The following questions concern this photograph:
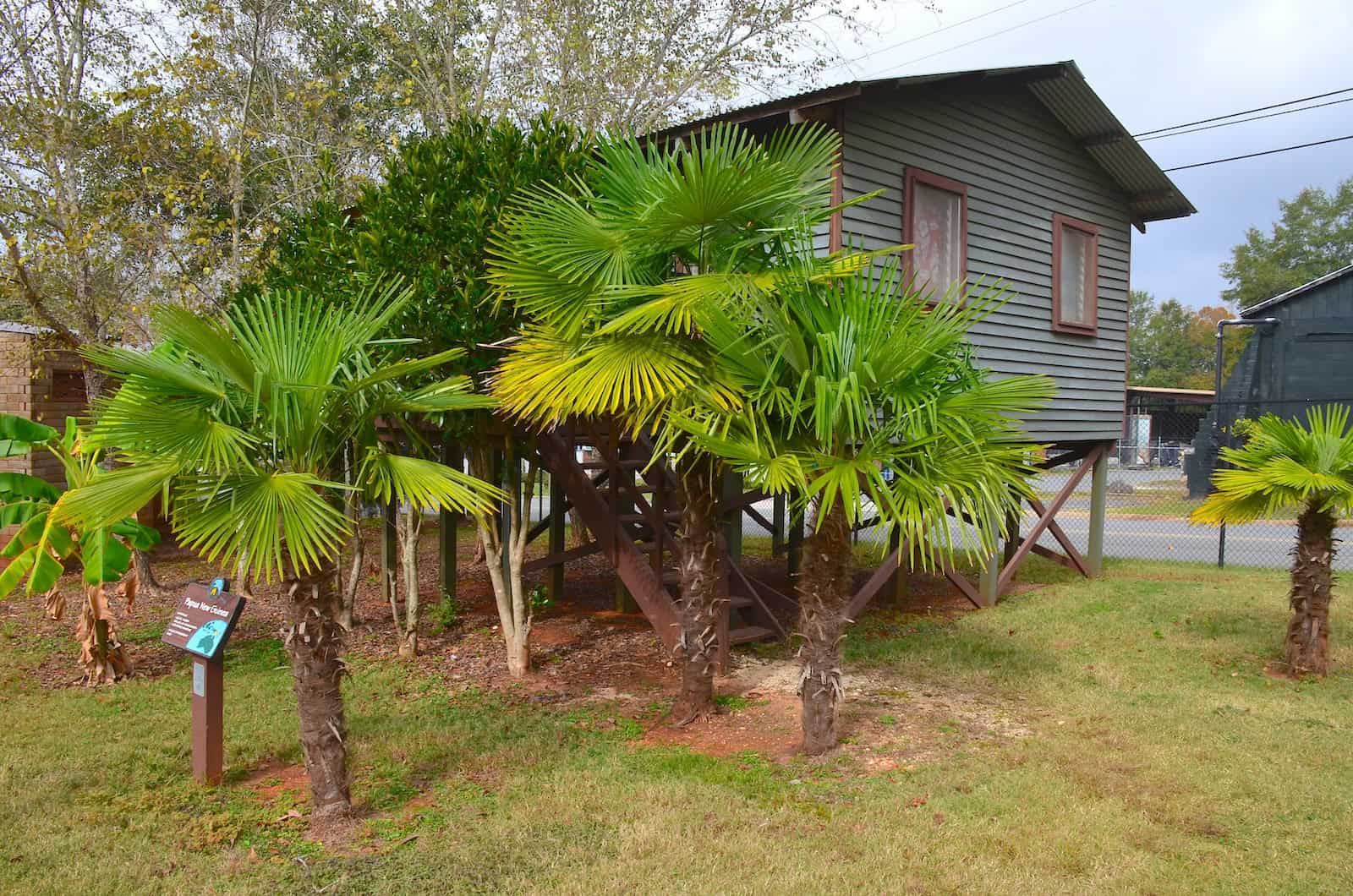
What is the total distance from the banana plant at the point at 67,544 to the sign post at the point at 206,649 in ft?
5.47

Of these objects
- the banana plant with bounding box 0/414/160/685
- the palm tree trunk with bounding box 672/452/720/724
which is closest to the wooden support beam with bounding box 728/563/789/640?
the palm tree trunk with bounding box 672/452/720/724

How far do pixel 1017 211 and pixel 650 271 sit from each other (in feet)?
20.1

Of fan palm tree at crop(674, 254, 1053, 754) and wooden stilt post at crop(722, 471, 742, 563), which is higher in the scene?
fan palm tree at crop(674, 254, 1053, 754)

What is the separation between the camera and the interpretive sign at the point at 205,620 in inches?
195

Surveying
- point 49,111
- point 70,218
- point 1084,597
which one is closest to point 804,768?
point 1084,597

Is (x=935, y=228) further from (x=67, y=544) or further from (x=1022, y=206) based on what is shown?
(x=67, y=544)

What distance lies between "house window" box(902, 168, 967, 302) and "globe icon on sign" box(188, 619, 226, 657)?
6361 millimetres

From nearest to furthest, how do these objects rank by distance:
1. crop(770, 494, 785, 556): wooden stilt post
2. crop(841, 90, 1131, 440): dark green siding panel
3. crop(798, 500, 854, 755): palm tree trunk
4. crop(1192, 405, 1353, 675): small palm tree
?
crop(798, 500, 854, 755): palm tree trunk
crop(1192, 405, 1353, 675): small palm tree
crop(841, 90, 1131, 440): dark green siding panel
crop(770, 494, 785, 556): wooden stilt post

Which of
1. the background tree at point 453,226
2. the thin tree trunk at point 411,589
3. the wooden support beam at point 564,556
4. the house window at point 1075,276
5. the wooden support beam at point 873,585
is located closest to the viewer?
the background tree at point 453,226

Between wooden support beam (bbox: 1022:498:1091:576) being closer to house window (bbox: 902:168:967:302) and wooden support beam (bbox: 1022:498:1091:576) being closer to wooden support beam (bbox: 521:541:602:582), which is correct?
house window (bbox: 902:168:967:302)

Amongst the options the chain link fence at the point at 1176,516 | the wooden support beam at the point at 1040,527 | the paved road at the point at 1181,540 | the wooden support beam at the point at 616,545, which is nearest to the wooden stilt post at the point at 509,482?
the wooden support beam at the point at 616,545

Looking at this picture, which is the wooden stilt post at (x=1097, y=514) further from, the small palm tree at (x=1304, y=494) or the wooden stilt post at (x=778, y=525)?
the small palm tree at (x=1304, y=494)

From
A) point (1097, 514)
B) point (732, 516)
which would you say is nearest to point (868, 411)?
point (732, 516)

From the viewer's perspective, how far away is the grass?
4.13 metres
